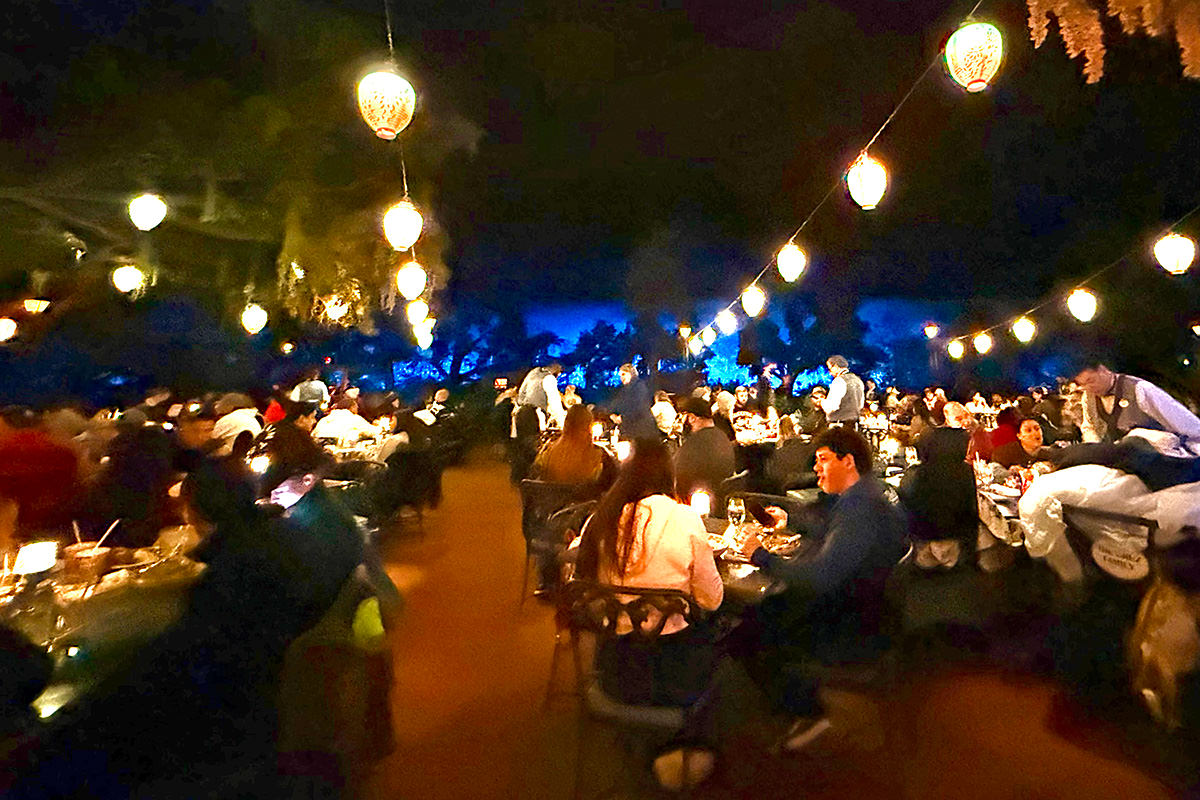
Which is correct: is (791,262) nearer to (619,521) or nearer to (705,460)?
(705,460)

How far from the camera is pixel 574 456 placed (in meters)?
5.14

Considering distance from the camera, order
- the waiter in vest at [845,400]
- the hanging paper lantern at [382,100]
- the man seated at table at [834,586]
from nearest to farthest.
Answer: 1. the man seated at table at [834,586]
2. the hanging paper lantern at [382,100]
3. the waiter in vest at [845,400]

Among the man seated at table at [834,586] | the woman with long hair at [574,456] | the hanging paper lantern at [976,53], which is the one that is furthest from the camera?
the woman with long hair at [574,456]

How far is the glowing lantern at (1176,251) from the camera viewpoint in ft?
25.4

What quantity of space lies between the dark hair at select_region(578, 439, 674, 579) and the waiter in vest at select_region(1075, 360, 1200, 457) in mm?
4158

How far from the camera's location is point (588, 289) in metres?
25.1

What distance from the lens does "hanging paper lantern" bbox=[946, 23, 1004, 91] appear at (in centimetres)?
379

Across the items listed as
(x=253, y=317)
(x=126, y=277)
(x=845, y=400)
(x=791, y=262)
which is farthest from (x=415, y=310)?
(x=845, y=400)

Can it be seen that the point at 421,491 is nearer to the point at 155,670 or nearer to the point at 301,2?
the point at 301,2

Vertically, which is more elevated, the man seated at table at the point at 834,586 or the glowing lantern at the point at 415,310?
the glowing lantern at the point at 415,310

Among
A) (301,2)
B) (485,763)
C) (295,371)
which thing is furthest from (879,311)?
(485,763)

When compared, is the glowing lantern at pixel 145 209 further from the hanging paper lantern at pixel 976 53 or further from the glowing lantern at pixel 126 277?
the hanging paper lantern at pixel 976 53

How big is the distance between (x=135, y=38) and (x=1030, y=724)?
8305mm

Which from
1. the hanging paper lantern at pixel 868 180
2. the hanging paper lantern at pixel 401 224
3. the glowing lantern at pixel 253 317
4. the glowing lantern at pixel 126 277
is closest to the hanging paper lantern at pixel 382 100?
the hanging paper lantern at pixel 401 224
